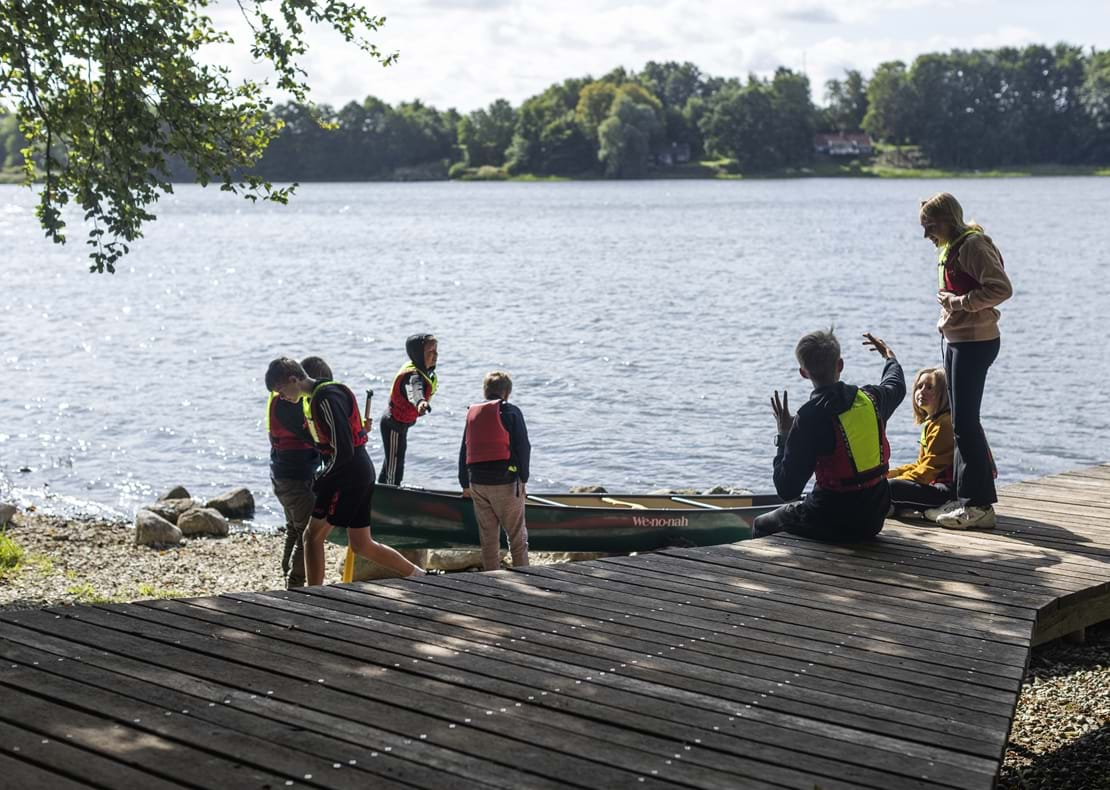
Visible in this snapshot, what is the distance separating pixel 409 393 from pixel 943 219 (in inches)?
212

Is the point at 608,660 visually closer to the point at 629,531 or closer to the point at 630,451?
the point at 629,531

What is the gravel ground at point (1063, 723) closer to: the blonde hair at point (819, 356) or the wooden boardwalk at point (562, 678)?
the wooden boardwalk at point (562, 678)

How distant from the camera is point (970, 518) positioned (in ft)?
26.4

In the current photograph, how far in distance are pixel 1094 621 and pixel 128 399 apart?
987 inches

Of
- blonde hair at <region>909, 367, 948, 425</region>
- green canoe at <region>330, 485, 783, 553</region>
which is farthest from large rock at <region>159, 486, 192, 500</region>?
blonde hair at <region>909, 367, 948, 425</region>

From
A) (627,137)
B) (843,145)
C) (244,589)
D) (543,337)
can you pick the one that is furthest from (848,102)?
(244,589)

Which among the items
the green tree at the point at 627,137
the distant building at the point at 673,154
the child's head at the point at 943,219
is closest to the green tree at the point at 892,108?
the distant building at the point at 673,154

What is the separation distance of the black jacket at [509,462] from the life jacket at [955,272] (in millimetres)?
3118

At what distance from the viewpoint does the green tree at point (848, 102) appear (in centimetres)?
16575

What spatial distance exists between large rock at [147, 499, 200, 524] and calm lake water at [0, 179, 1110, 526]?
1186mm

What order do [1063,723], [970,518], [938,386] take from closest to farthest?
[1063,723]
[970,518]
[938,386]

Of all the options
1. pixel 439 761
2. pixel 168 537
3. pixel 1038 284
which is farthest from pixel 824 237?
pixel 439 761

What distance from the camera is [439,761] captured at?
4.30 m

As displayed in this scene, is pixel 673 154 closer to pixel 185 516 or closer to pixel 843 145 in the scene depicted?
pixel 843 145
